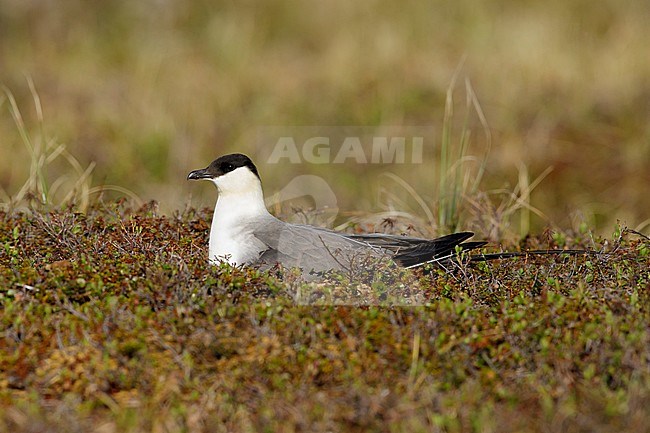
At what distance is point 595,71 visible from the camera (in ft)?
36.5

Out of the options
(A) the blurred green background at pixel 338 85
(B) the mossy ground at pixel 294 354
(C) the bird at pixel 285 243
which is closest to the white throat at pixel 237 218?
(C) the bird at pixel 285 243

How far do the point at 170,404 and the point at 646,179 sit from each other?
23.8 ft

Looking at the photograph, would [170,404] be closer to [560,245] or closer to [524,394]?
[524,394]

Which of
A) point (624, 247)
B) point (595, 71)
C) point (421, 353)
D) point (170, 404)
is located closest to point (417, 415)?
point (421, 353)

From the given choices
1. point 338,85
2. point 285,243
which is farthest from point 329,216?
point 338,85

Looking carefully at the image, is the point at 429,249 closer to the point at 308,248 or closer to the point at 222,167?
the point at 308,248

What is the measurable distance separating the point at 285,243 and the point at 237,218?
37 cm

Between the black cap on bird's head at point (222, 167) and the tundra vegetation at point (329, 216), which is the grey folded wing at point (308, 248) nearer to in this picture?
the tundra vegetation at point (329, 216)

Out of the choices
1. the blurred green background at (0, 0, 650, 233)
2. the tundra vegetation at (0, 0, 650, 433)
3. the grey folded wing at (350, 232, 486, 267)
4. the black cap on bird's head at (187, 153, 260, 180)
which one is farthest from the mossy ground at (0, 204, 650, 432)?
the blurred green background at (0, 0, 650, 233)

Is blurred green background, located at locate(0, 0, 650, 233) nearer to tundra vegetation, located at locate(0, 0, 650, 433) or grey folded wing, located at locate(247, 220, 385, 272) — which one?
tundra vegetation, located at locate(0, 0, 650, 433)

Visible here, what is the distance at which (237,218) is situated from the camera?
523 centimetres

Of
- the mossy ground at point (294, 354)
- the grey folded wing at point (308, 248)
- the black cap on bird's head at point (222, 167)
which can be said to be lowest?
the mossy ground at point (294, 354)

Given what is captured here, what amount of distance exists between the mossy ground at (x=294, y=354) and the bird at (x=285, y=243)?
0.35 metres

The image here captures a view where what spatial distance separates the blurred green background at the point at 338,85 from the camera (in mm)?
9859
